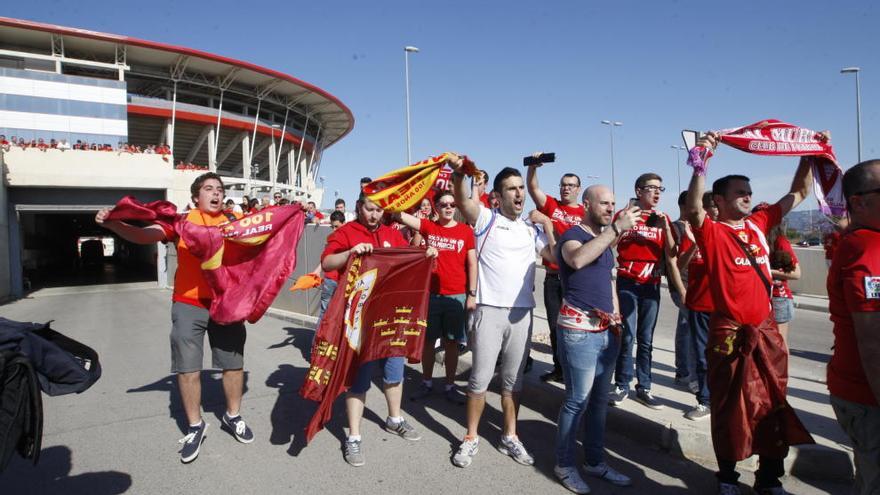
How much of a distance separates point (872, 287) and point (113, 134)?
35.8 m

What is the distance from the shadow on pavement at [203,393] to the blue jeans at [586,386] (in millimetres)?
3244

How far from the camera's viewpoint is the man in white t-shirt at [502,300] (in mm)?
3861

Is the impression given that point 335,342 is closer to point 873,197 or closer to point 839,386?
point 839,386

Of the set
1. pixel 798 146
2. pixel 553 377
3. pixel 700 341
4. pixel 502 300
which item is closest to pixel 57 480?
pixel 502 300

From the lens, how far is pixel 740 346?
3.26 metres

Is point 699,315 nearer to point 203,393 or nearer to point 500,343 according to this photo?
point 500,343

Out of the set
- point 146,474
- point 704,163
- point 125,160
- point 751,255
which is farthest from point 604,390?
point 125,160

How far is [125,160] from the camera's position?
21.7m

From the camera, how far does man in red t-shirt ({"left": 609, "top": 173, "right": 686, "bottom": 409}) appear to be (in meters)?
4.80

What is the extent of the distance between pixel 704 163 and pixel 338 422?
367 cm

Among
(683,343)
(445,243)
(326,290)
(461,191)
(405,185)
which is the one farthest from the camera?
(326,290)

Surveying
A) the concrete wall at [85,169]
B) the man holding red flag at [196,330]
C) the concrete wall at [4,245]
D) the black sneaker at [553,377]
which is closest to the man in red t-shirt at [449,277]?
the black sneaker at [553,377]

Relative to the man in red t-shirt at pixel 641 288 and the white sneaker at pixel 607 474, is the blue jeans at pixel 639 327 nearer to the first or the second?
the man in red t-shirt at pixel 641 288

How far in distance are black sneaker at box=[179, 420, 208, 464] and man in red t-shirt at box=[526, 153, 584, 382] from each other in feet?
10.7
